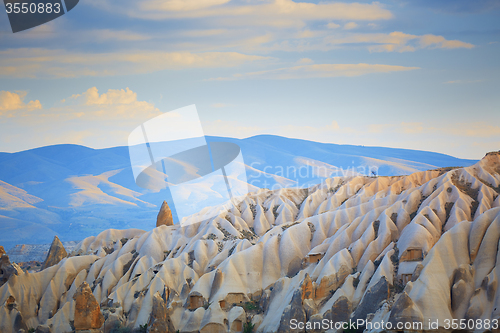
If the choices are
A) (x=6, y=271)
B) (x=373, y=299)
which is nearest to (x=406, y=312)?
(x=373, y=299)

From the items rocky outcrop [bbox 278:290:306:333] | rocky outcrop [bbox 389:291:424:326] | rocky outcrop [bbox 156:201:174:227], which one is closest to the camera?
rocky outcrop [bbox 389:291:424:326]

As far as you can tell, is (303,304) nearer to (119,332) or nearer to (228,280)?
(228,280)

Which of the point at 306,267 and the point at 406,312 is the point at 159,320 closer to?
the point at 306,267

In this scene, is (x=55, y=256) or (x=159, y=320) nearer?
(x=159, y=320)

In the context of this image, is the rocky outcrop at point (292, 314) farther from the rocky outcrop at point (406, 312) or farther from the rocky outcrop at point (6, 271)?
the rocky outcrop at point (6, 271)

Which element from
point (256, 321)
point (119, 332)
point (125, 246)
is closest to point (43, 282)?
point (125, 246)

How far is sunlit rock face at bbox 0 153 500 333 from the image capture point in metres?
46.6

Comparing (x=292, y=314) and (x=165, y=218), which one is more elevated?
(x=165, y=218)

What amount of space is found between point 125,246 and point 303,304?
116 feet

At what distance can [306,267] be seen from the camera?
6006 centimetres

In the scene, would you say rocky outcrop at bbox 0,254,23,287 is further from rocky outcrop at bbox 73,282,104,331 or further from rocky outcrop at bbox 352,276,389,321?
rocky outcrop at bbox 352,276,389,321

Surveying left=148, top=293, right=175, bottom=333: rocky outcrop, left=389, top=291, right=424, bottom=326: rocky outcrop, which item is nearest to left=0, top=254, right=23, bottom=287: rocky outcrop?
left=148, top=293, right=175, bottom=333: rocky outcrop

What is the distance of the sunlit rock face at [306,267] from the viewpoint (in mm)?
46562

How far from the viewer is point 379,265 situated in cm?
5188
